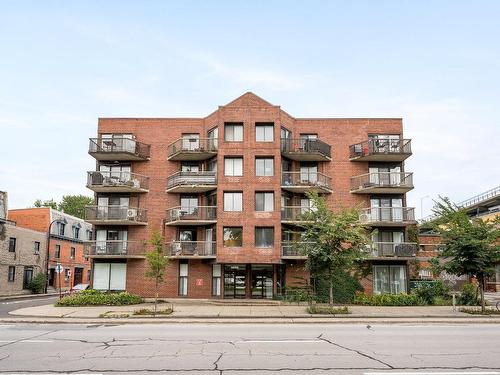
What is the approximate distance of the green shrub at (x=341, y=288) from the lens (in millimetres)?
30438

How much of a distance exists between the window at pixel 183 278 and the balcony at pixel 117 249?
3.07 m

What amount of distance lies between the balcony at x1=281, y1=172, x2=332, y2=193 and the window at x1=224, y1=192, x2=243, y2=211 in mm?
3223

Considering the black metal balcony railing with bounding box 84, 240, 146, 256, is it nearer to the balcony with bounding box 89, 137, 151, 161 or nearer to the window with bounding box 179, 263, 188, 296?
the window with bounding box 179, 263, 188, 296

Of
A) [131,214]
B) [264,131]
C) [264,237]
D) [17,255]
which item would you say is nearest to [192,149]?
[264,131]

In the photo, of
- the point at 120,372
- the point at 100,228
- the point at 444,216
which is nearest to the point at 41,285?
the point at 100,228

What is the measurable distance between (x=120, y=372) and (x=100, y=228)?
27701 millimetres

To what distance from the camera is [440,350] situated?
11742 millimetres

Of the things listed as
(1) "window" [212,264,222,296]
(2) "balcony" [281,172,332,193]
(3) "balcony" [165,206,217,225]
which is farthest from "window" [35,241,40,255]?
(2) "balcony" [281,172,332,193]

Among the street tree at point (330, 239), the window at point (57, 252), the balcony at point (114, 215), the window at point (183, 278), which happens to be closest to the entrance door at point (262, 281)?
the window at point (183, 278)

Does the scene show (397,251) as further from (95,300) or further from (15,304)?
(15,304)

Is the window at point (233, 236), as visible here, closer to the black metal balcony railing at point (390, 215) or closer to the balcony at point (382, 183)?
the black metal balcony railing at point (390, 215)

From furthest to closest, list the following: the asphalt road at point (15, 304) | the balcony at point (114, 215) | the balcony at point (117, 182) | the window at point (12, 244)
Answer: the window at point (12, 244), the balcony at point (117, 182), the balcony at point (114, 215), the asphalt road at point (15, 304)

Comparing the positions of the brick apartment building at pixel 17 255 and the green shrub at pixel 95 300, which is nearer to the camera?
the green shrub at pixel 95 300

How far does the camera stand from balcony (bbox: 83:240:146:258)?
33.6 metres
